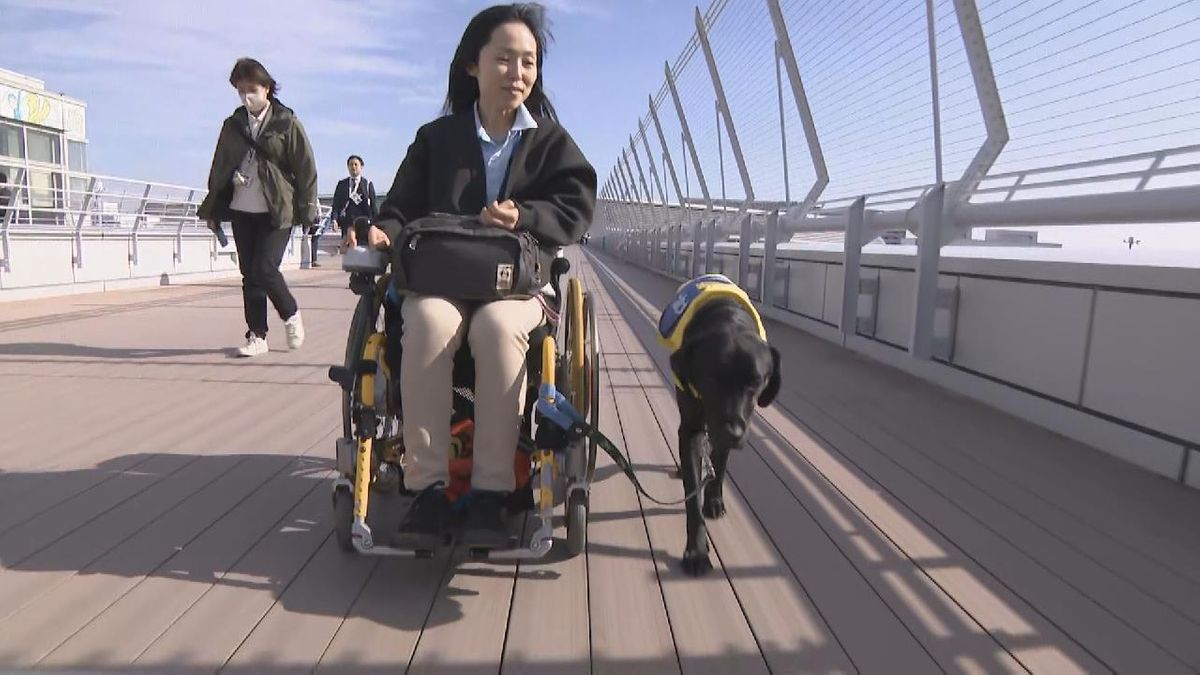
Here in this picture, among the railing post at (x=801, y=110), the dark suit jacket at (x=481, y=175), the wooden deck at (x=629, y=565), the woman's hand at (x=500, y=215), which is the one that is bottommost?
the wooden deck at (x=629, y=565)

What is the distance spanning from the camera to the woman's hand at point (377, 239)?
6.78 feet

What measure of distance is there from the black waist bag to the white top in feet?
9.85

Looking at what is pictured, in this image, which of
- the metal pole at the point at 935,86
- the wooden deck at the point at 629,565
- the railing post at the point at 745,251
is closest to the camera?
the wooden deck at the point at 629,565

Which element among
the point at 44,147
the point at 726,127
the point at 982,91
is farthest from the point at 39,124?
the point at 982,91

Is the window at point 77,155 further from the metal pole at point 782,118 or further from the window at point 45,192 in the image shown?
the metal pole at point 782,118

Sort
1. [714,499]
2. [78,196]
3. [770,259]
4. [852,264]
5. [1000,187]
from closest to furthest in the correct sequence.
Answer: [714,499] < [1000,187] < [852,264] < [770,259] < [78,196]

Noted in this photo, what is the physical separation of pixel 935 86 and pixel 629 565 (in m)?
4.18

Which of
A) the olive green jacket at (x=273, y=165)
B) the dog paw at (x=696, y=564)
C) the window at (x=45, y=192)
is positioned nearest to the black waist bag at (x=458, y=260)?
the dog paw at (x=696, y=564)

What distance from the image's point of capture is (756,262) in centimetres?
916

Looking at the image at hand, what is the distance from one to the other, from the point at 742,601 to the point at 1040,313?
2.57 meters

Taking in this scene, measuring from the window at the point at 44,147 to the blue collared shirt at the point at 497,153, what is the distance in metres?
24.5

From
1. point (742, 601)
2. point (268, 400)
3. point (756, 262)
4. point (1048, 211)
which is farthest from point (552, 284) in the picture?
point (756, 262)

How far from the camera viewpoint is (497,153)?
2.27 meters

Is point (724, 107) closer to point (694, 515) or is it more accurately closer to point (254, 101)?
point (254, 101)
